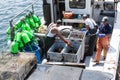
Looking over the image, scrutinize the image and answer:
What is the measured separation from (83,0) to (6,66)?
4.34 m

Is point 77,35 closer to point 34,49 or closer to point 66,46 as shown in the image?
point 66,46

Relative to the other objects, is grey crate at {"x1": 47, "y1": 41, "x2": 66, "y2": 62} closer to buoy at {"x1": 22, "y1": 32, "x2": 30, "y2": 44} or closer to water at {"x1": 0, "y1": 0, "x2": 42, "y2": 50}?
buoy at {"x1": 22, "y1": 32, "x2": 30, "y2": 44}

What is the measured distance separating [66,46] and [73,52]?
0.26 m

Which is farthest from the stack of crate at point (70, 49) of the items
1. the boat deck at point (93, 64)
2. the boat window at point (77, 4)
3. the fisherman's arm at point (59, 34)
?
the boat window at point (77, 4)

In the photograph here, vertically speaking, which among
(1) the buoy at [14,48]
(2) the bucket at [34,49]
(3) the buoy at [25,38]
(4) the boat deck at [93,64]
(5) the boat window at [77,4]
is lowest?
(4) the boat deck at [93,64]

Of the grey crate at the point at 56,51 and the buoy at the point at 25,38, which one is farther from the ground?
the buoy at the point at 25,38

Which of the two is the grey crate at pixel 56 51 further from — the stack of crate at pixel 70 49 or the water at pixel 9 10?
the water at pixel 9 10

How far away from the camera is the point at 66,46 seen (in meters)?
8.02

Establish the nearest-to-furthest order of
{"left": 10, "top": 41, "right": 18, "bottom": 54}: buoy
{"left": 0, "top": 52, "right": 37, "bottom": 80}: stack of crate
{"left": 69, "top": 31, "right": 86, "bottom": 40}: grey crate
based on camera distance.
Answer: {"left": 0, "top": 52, "right": 37, "bottom": 80}: stack of crate
{"left": 10, "top": 41, "right": 18, "bottom": 54}: buoy
{"left": 69, "top": 31, "right": 86, "bottom": 40}: grey crate

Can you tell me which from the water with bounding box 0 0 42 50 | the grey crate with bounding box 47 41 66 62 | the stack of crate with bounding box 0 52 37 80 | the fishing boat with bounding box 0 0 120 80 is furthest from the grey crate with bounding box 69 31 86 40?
the water with bounding box 0 0 42 50

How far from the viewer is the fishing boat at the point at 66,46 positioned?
199 inches

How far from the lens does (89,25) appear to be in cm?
845

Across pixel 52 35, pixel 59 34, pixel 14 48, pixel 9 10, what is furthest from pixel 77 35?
pixel 9 10

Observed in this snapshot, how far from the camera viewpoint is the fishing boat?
5.07 meters
